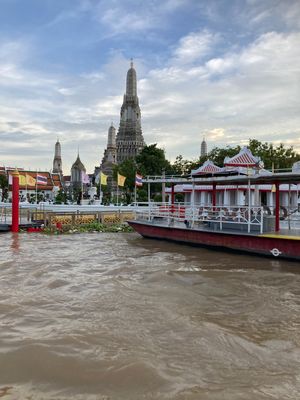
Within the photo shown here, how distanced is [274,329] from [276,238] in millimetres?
7422

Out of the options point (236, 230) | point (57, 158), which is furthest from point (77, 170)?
point (236, 230)

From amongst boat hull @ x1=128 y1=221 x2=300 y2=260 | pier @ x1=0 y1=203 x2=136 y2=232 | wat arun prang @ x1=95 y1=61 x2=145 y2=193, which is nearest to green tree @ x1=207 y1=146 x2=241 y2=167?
pier @ x1=0 y1=203 x2=136 y2=232

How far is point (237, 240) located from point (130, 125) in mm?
93747

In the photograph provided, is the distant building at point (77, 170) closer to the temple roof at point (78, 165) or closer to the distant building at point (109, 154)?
the temple roof at point (78, 165)

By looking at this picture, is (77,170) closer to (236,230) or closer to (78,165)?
(78,165)

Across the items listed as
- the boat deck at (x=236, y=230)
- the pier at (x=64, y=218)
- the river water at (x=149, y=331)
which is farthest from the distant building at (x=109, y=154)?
the river water at (x=149, y=331)

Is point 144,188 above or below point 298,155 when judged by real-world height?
below

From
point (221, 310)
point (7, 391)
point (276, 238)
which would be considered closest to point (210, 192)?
point (276, 238)

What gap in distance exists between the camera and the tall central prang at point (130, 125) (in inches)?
4065

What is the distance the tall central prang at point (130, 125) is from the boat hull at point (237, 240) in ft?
274

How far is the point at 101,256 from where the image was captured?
50.3 ft

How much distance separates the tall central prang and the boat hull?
8352 centimetres

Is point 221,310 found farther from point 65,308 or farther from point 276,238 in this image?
point 276,238

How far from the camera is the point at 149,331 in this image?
22.7 ft
